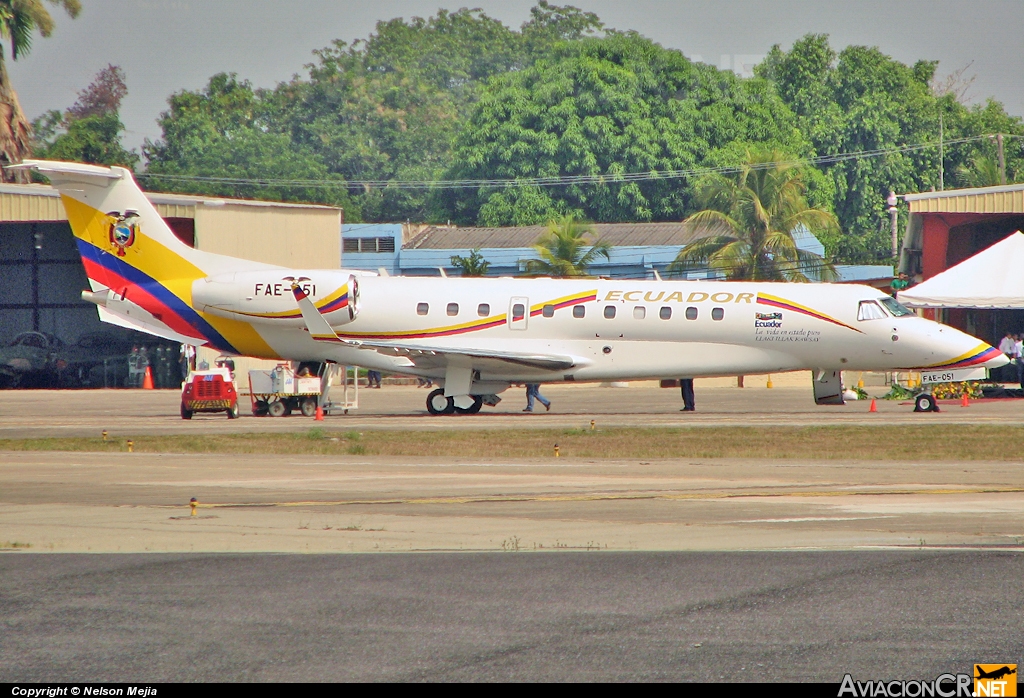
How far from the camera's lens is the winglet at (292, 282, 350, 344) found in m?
27.5

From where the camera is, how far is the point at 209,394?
2822 centimetres

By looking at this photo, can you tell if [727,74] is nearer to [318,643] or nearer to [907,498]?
[907,498]

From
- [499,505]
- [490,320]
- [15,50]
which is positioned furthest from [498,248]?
[499,505]

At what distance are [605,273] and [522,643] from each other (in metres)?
60.6

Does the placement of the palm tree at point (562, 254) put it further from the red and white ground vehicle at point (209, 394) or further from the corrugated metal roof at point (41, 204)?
the red and white ground vehicle at point (209, 394)

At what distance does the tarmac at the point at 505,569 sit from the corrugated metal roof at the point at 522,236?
5447 centimetres

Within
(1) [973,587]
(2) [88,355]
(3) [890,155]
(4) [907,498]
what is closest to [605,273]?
(2) [88,355]

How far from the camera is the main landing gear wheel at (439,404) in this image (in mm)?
28430

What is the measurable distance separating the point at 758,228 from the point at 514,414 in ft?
114

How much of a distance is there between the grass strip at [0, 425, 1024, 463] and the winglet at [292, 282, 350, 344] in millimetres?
4854

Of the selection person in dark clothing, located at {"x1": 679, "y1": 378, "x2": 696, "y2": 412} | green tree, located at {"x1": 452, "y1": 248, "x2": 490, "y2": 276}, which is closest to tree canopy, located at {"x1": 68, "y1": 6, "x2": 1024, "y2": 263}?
green tree, located at {"x1": 452, "y1": 248, "x2": 490, "y2": 276}

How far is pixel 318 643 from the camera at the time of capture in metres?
8.01

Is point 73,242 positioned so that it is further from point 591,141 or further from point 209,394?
point 591,141

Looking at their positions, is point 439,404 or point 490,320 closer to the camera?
point 490,320
